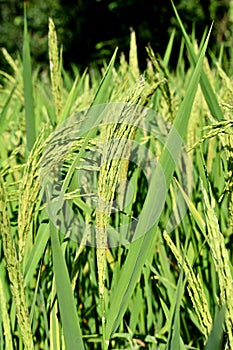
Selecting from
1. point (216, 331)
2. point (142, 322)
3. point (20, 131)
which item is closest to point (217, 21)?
point (20, 131)

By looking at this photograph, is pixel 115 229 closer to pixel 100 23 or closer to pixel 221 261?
pixel 221 261

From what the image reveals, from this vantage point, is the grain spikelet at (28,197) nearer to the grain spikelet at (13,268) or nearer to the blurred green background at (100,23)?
the grain spikelet at (13,268)

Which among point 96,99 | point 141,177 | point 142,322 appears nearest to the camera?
point 96,99

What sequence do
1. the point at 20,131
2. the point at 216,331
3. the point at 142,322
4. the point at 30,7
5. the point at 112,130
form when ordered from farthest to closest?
the point at 30,7
the point at 20,131
the point at 142,322
the point at 112,130
the point at 216,331

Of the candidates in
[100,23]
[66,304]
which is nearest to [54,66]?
[66,304]

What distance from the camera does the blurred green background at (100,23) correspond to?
5.56 metres

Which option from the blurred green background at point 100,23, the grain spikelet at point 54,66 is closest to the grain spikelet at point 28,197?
the grain spikelet at point 54,66

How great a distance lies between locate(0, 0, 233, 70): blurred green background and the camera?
556 cm

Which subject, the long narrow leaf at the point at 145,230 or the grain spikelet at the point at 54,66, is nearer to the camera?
the long narrow leaf at the point at 145,230

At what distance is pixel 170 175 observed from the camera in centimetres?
45

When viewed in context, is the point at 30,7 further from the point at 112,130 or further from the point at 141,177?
the point at 112,130

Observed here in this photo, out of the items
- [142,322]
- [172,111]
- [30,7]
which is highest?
[30,7]

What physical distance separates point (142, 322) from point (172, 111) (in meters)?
0.27

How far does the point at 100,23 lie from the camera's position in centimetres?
688
